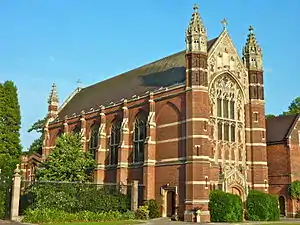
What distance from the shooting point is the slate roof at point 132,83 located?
45.3m

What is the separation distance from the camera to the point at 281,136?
46.2 metres

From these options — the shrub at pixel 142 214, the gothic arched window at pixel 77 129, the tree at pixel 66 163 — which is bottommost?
the shrub at pixel 142 214

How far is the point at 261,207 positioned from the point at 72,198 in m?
17.2

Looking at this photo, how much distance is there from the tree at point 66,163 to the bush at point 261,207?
676 inches

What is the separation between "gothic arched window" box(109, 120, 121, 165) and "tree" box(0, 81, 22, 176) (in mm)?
13434

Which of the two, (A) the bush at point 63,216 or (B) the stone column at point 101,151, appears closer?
(A) the bush at point 63,216

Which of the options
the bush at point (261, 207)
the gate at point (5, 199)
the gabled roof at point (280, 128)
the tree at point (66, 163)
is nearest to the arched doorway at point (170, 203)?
the bush at point (261, 207)

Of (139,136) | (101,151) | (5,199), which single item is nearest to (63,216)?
(5,199)

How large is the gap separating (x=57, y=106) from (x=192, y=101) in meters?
32.3

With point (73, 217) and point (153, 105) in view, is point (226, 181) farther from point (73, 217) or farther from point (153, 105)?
point (73, 217)

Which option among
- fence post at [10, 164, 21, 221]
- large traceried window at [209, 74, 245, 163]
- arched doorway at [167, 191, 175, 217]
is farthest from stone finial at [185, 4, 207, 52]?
fence post at [10, 164, 21, 221]

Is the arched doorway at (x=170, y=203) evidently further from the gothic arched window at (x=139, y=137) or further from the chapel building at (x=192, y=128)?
the gothic arched window at (x=139, y=137)

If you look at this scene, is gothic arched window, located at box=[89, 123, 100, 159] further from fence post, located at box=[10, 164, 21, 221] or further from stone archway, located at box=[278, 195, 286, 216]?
stone archway, located at box=[278, 195, 286, 216]

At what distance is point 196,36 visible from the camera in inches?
1599
